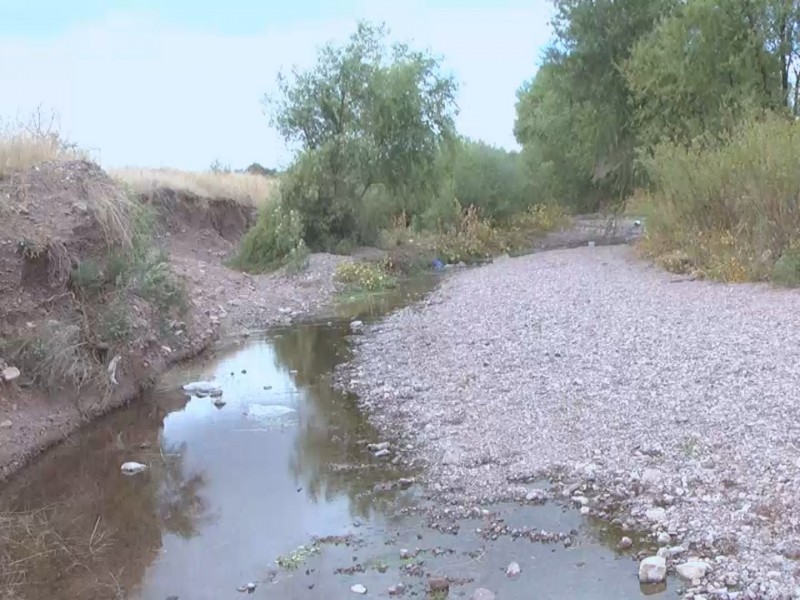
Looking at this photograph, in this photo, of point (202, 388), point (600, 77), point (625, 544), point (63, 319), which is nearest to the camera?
point (625, 544)

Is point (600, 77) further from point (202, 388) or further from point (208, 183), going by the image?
point (202, 388)

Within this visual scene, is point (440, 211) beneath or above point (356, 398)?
above

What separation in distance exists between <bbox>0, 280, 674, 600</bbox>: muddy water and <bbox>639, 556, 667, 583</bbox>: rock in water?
76 millimetres

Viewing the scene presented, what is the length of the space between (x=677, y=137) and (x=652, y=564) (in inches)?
742

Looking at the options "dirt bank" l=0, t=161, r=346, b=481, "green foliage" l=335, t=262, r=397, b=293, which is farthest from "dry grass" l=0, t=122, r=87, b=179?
"green foliage" l=335, t=262, r=397, b=293

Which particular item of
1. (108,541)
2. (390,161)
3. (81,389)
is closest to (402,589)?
(108,541)

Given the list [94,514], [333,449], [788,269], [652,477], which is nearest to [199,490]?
[94,514]

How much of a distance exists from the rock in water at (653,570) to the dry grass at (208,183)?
858 inches

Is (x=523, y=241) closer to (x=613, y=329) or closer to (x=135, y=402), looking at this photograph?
(x=613, y=329)

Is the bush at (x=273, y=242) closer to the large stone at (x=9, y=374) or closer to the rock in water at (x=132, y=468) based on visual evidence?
the large stone at (x=9, y=374)

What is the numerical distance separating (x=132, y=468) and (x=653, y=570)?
5.34 metres

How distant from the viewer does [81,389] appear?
9.66m

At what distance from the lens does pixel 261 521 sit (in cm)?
650

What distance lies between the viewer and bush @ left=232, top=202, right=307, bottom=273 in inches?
908
